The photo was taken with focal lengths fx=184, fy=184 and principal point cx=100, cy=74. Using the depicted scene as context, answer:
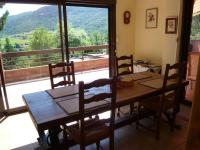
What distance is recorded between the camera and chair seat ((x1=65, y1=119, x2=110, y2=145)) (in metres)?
1.84

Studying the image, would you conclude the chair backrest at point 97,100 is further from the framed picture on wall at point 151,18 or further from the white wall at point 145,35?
the framed picture on wall at point 151,18

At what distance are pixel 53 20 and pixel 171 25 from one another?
2.33m

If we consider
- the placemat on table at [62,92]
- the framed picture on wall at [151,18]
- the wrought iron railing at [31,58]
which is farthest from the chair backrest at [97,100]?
the framed picture on wall at [151,18]

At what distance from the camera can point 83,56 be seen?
4641 mm

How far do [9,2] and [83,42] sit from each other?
1.71m

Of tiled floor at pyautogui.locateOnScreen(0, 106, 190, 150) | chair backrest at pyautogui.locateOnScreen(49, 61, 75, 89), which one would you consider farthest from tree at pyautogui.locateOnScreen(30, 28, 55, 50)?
tiled floor at pyautogui.locateOnScreen(0, 106, 190, 150)

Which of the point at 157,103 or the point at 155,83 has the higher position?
the point at 155,83

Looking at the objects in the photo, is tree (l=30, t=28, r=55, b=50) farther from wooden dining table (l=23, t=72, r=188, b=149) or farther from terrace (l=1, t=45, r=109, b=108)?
wooden dining table (l=23, t=72, r=188, b=149)

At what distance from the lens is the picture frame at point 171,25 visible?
138 inches

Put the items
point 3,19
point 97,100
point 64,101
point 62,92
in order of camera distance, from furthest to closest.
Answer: point 3,19
point 62,92
point 64,101
point 97,100

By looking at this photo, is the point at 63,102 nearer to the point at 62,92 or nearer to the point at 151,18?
the point at 62,92

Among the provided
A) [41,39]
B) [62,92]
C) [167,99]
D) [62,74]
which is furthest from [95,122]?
[41,39]

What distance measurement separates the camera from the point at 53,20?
3686 millimetres

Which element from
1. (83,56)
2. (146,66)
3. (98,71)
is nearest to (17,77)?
(83,56)
